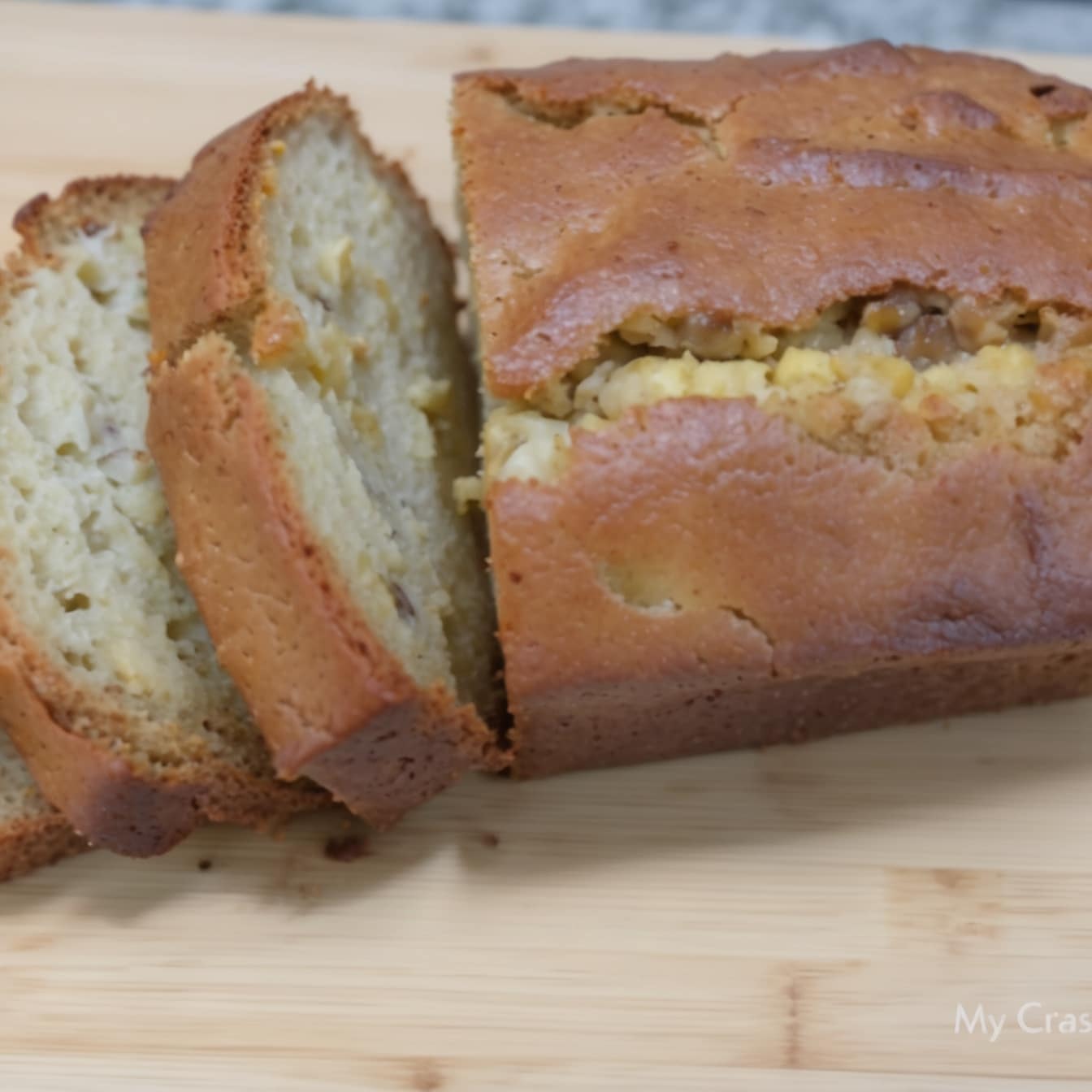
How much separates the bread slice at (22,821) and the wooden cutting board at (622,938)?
0.08m

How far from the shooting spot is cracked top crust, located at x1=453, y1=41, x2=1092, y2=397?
6.61ft

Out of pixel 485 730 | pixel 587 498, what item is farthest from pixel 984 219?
pixel 485 730

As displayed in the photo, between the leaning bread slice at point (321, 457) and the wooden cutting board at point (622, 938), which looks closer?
the leaning bread slice at point (321, 457)

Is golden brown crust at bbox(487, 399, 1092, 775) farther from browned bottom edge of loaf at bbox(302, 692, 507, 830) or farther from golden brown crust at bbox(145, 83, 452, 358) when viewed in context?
golden brown crust at bbox(145, 83, 452, 358)

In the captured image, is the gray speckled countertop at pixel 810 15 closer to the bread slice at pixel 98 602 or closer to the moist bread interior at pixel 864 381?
the bread slice at pixel 98 602

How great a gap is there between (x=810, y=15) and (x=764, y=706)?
2576mm

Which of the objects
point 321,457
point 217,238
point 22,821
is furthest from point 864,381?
point 22,821

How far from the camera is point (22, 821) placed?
221cm

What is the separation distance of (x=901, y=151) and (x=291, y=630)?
1.47 metres

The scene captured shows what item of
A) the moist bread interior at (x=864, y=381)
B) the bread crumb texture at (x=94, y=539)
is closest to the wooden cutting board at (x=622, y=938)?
the bread crumb texture at (x=94, y=539)

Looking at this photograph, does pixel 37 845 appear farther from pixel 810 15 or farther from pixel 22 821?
pixel 810 15

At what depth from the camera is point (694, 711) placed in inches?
89.7

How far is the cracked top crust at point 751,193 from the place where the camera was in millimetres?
2016

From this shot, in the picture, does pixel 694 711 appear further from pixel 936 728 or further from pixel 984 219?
pixel 984 219
